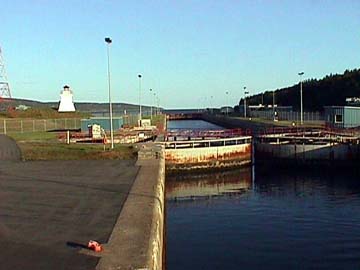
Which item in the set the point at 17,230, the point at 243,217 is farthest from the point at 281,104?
the point at 17,230

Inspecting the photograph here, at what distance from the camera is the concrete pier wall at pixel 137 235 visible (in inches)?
404

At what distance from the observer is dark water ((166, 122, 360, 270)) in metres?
18.4

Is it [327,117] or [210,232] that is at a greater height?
[327,117]

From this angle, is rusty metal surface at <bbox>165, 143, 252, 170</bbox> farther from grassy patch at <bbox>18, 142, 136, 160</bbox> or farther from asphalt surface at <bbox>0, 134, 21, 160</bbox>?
asphalt surface at <bbox>0, 134, 21, 160</bbox>

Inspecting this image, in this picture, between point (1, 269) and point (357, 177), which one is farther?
point (357, 177)

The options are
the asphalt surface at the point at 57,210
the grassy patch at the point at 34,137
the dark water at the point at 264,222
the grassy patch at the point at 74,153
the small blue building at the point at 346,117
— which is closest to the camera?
the asphalt surface at the point at 57,210

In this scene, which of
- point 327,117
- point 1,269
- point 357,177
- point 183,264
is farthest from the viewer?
point 327,117

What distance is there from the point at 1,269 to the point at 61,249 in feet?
5.21

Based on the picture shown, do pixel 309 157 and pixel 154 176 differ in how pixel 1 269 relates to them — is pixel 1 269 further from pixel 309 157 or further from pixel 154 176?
pixel 309 157

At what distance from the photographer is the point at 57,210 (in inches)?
647

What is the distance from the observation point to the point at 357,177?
39.1m

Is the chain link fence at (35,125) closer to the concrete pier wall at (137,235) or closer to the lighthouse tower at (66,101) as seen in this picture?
the lighthouse tower at (66,101)

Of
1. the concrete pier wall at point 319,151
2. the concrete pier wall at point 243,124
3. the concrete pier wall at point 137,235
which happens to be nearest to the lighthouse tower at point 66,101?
the concrete pier wall at point 243,124

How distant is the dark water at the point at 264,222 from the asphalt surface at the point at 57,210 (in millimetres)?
3469
